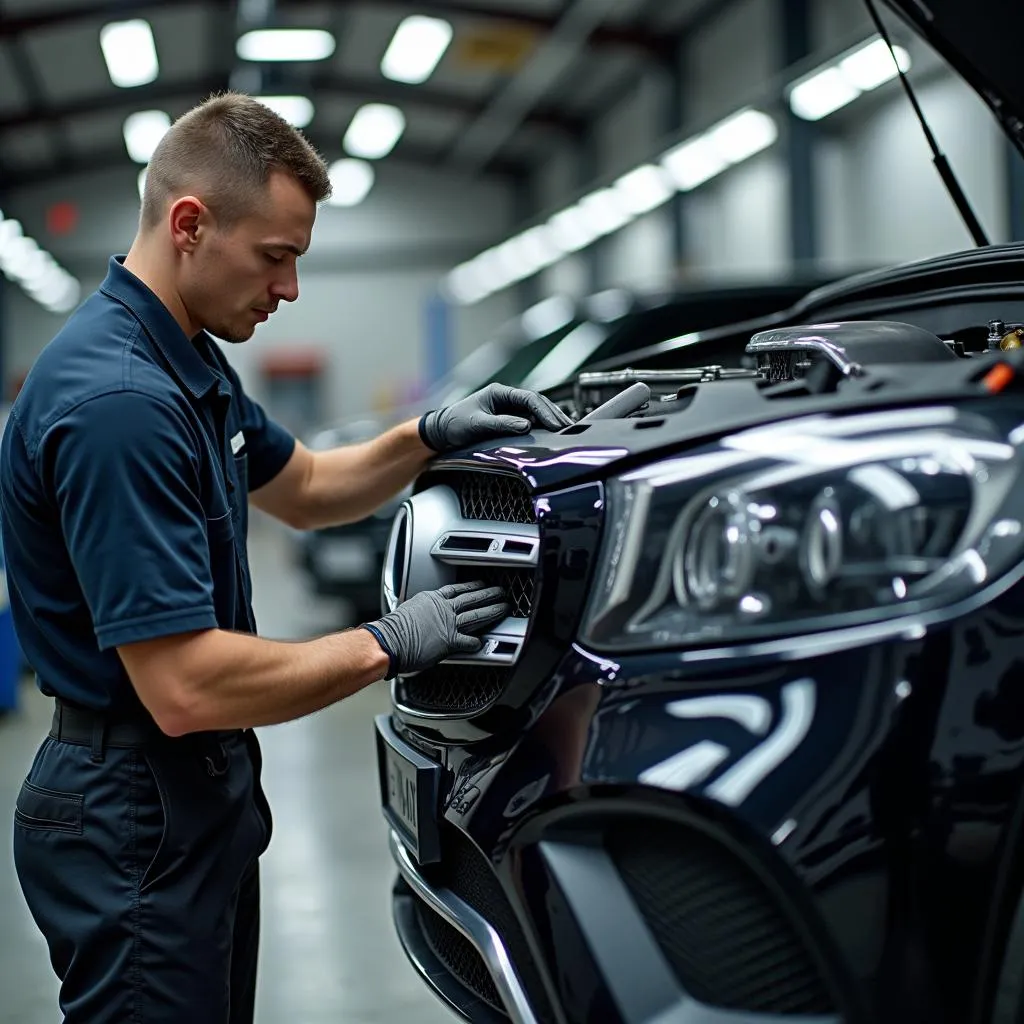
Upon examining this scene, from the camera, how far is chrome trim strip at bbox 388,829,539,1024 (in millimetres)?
1300

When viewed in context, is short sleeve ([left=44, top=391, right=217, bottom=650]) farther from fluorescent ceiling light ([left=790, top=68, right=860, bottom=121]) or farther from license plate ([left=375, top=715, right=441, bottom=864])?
fluorescent ceiling light ([left=790, top=68, right=860, bottom=121])

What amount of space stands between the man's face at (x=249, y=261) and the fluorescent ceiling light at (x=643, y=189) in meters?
13.0

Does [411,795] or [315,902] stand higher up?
[411,795]

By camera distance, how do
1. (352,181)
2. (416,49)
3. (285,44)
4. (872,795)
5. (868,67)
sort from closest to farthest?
(872,795), (868,67), (285,44), (416,49), (352,181)

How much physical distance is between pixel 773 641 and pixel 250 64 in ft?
50.9

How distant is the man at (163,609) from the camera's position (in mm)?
1443

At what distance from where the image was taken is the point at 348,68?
1634 centimetres

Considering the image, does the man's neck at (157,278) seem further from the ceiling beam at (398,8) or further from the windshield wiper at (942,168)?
the ceiling beam at (398,8)

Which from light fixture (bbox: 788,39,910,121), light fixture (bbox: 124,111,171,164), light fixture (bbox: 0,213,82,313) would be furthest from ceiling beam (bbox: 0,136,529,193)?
light fixture (bbox: 788,39,910,121)

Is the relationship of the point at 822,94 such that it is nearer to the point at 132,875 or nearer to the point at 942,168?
the point at 942,168

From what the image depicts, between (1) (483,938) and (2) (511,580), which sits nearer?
(1) (483,938)

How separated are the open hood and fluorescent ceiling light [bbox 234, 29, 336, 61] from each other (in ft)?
40.3

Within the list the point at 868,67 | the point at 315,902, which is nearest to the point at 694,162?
the point at 868,67

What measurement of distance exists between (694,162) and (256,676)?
1292cm
